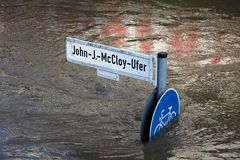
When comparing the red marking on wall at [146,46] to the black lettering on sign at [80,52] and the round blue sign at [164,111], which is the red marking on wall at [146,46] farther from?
the black lettering on sign at [80,52]

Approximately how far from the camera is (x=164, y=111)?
17.0ft

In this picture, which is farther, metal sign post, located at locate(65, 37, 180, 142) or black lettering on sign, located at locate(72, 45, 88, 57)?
black lettering on sign, located at locate(72, 45, 88, 57)

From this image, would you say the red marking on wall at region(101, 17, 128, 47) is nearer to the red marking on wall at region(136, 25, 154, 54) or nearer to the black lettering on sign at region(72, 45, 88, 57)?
the red marking on wall at region(136, 25, 154, 54)

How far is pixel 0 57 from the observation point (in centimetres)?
771

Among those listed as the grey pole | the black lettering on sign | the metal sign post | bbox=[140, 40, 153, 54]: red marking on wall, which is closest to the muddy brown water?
bbox=[140, 40, 153, 54]: red marking on wall

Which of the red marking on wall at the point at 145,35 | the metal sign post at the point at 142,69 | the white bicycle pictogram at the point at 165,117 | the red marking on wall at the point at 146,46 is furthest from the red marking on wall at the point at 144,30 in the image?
the metal sign post at the point at 142,69

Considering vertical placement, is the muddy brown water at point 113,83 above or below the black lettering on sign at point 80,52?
below

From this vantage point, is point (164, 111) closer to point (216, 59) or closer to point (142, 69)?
point (142, 69)

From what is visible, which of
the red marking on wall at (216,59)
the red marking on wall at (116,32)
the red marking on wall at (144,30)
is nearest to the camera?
the red marking on wall at (216,59)

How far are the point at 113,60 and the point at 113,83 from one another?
1802 millimetres

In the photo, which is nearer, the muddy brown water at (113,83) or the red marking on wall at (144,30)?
the muddy brown water at (113,83)

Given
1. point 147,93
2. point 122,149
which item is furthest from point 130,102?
point 122,149

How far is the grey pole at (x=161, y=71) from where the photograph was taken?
477cm

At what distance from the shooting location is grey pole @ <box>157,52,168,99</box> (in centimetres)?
477
